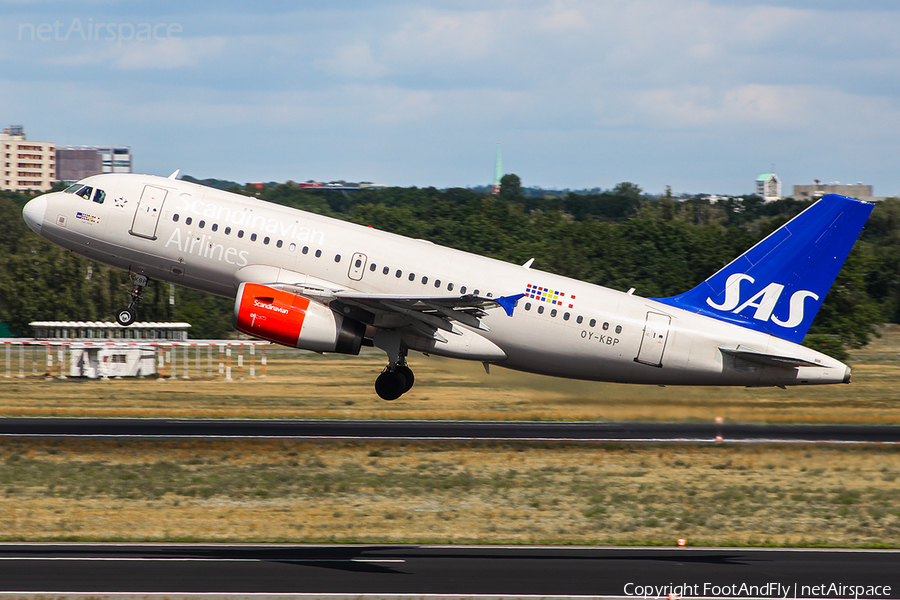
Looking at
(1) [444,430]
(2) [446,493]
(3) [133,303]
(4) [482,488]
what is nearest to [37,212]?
(3) [133,303]

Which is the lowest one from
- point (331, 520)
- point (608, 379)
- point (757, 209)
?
point (331, 520)

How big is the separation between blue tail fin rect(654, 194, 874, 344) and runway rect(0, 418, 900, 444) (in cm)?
1018

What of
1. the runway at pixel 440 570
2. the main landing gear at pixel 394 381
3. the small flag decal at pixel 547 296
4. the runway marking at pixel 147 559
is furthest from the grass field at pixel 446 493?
the small flag decal at pixel 547 296

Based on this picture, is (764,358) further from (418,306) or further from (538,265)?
(538,265)

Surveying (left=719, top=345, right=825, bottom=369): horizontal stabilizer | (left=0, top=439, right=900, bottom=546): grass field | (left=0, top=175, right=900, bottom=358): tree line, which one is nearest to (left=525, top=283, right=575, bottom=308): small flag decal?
(left=719, top=345, right=825, bottom=369): horizontal stabilizer

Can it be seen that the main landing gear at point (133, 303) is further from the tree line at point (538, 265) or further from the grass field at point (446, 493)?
the tree line at point (538, 265)

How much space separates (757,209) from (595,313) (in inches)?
5933

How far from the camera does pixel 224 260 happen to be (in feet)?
98.7

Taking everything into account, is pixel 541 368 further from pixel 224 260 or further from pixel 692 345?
pixel 224 260

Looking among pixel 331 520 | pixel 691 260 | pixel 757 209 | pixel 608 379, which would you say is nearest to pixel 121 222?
pixel 331 520

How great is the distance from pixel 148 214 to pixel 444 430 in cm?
1840

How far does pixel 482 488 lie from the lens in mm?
32719

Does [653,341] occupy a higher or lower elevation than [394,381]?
higher

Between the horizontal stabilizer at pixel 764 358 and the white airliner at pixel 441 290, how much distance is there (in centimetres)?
6
